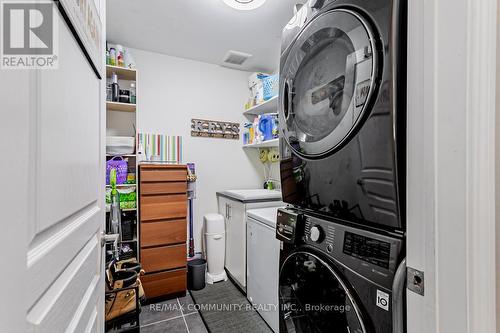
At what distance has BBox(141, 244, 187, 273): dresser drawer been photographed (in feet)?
6.84

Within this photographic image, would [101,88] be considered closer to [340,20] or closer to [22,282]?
[22,282]

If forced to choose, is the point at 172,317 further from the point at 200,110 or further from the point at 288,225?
the point at 200,110

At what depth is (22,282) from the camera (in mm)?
366

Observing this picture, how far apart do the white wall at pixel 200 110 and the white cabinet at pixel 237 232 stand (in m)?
0.38

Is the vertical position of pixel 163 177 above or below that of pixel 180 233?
A: above

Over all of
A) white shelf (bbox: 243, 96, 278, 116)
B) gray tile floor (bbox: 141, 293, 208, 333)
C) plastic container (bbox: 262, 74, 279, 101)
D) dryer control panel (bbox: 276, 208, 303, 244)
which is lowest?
gray tile floor (bbox: 141, 293, 208, 333)

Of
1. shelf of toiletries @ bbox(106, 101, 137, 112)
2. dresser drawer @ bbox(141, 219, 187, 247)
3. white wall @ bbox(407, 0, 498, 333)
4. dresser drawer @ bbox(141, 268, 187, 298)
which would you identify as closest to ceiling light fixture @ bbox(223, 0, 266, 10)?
shelf of toiletries @ bbox(106, 101, 137, 112)

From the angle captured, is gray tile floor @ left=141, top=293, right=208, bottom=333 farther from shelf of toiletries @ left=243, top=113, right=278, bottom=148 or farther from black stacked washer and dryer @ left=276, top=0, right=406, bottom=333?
shelf of toiletries @ left=243, top=113, right=278, bottom=148

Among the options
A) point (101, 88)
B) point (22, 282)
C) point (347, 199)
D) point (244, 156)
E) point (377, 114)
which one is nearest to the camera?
point (22, 282)

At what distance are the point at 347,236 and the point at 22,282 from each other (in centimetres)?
80

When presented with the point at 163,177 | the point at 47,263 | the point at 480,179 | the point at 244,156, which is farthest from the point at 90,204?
the point at 244,156

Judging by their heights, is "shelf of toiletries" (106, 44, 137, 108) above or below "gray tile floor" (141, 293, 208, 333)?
above

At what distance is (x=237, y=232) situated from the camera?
7.46 ft

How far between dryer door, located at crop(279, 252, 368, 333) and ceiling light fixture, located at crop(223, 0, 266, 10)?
177 centimetres
